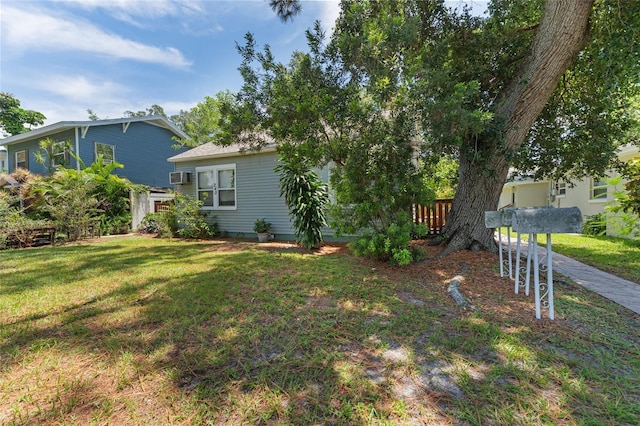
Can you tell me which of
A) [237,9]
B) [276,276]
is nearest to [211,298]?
[276,276]

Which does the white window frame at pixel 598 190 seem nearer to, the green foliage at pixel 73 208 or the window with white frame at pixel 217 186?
the window with white frame at pixel 217 186

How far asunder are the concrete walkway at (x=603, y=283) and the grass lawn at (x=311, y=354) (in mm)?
269

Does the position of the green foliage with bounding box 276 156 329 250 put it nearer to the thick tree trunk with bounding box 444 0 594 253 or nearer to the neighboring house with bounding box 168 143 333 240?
the neighboring house with bounding box 168 143 333 240

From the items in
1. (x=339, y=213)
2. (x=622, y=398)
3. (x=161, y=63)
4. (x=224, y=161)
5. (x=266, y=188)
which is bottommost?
(x=622, y=398)

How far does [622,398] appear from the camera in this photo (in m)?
1.87

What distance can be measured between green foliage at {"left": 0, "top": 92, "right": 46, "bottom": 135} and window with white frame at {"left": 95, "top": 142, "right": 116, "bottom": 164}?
17.3 m

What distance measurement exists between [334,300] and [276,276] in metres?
1.43

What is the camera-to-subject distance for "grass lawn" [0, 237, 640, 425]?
5.79ft

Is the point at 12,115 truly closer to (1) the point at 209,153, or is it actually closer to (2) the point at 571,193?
(1) the point at 209,153

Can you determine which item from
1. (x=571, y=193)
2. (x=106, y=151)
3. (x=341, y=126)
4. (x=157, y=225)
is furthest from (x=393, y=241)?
(x=106, y=151)

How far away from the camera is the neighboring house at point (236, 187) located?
31.3 feet

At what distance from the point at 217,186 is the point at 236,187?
3.25 ft

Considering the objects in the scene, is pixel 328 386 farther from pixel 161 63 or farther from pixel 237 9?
pixel 161 63

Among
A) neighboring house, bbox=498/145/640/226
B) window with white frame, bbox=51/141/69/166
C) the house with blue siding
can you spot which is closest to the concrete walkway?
neighboring house, bbox=498/145/640/226
